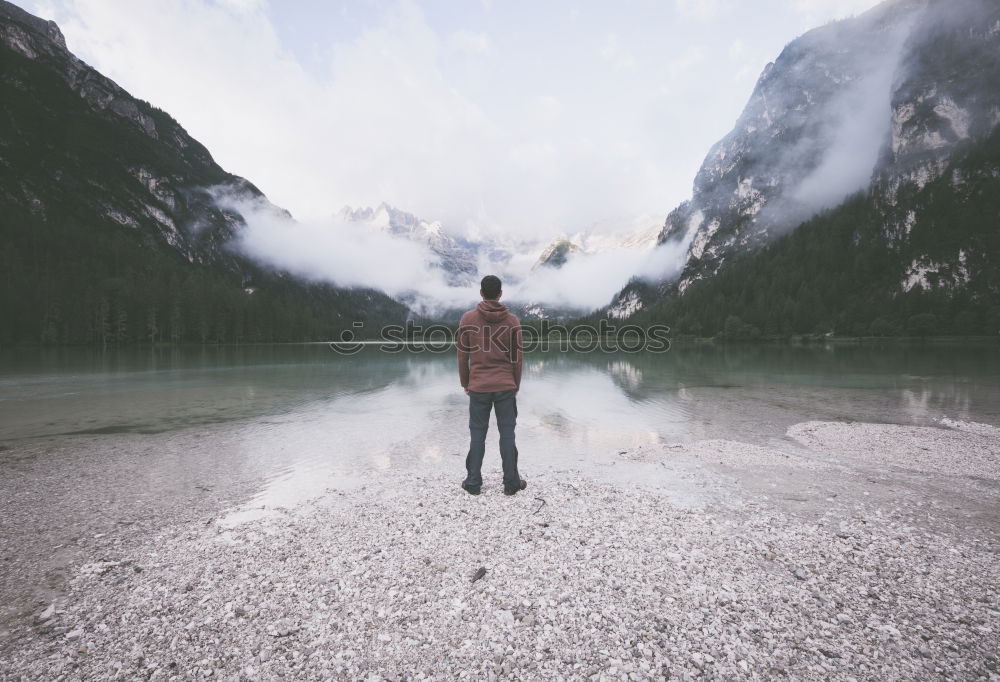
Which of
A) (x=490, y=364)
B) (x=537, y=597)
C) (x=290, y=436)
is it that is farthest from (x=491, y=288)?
(x=290, y=436)

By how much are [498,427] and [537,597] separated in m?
3.94

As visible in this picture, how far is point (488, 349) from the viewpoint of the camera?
8.72 meters

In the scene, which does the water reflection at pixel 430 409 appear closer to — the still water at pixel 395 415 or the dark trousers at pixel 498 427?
the still water at pixel 395 415

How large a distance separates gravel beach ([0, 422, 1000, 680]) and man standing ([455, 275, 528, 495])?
1526 millimetres

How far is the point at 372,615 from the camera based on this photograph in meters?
4.84

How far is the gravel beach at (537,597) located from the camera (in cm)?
407

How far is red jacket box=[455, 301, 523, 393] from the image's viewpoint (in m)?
8.72

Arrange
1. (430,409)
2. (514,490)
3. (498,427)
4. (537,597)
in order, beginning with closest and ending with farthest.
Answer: (537,597), (498,427), (514,490), (430,409)

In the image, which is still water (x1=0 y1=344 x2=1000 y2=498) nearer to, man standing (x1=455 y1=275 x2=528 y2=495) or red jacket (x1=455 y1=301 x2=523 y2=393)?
man standing (x1=455 y1=275 x2=528 y2=495)

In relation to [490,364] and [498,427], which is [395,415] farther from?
[490,364]

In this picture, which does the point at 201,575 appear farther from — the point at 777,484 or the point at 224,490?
the point at 777,484

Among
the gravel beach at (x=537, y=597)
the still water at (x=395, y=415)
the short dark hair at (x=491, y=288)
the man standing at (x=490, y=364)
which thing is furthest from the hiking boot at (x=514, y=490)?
the short dark hair at (x=491, y=288)

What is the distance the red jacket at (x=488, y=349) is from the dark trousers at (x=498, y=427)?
0.80 feet

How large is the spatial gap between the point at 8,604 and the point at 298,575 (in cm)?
341
